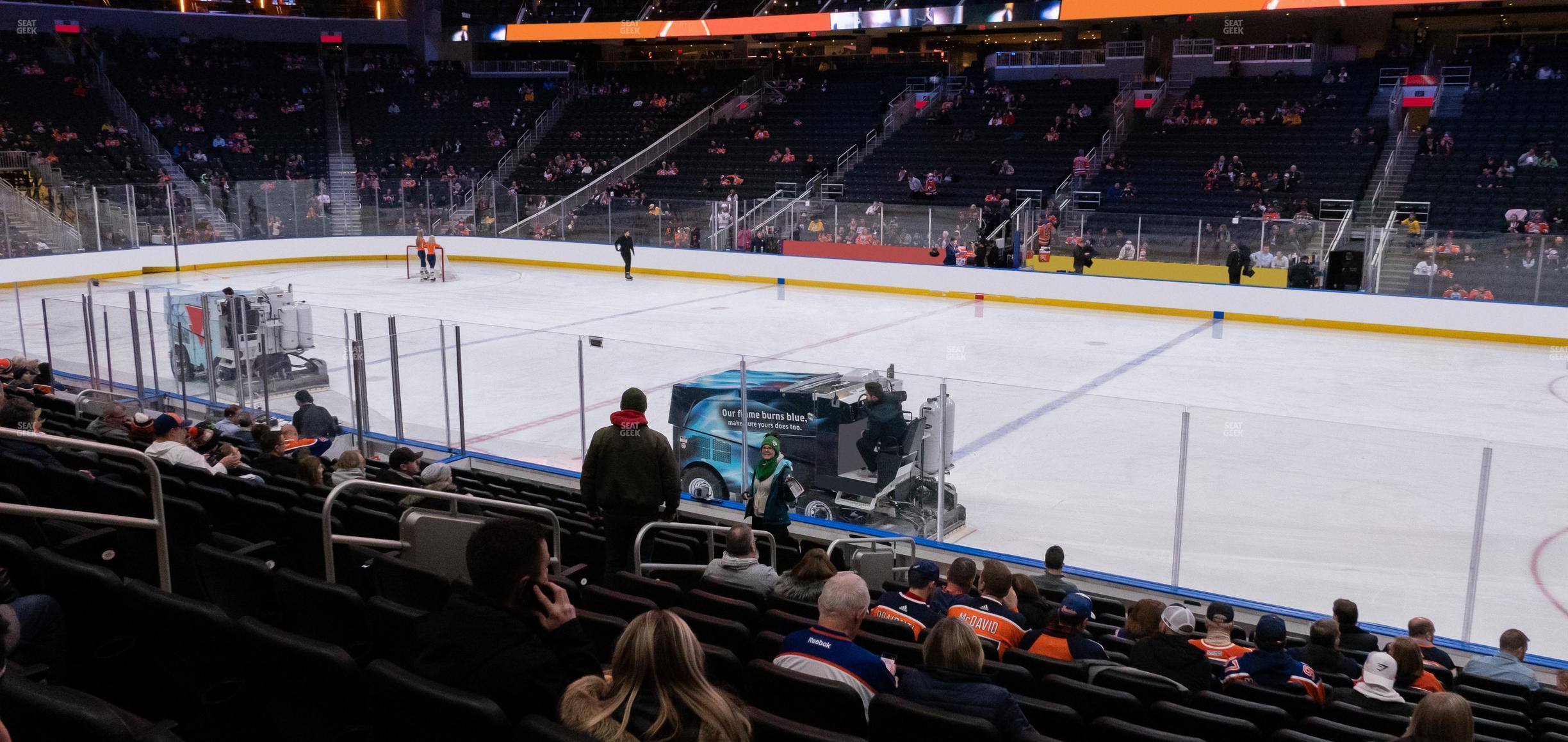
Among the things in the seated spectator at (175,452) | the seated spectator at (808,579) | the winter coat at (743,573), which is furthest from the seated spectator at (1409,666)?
the seated spectator at (175,452)

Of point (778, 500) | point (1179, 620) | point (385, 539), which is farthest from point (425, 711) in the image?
point (778, 500)

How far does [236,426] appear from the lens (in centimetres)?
1080

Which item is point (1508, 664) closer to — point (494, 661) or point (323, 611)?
point (494, 661)

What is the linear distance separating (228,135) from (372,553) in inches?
1566

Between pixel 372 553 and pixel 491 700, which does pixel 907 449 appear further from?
pixel 491 700

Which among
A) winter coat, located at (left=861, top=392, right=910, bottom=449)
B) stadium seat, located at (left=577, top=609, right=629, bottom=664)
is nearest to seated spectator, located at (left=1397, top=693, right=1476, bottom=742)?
stadium seat, located at (left=577, top=609, right=629, bottom=664)

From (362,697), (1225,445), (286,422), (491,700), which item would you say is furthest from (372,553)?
(286,422)

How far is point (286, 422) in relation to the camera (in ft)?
42.0

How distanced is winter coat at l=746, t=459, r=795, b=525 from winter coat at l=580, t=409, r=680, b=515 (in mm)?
1709

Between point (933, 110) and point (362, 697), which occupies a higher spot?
point (933, 110)

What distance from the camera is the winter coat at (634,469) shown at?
6996 mm

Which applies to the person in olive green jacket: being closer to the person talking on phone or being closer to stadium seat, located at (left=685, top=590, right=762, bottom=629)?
stadium seat, located at (left=685, top=590, right=762, bottom=629)

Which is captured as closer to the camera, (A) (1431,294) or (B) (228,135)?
(A) (1431,294)

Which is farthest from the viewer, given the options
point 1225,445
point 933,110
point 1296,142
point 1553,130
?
point 933,110
